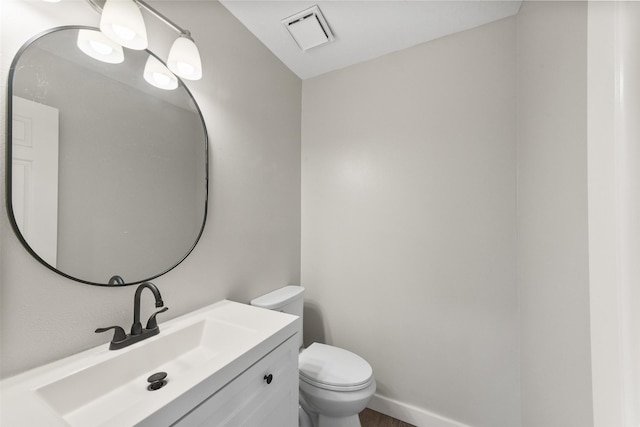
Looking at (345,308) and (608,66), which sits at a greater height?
(608,66)

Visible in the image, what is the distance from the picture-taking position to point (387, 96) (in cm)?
166

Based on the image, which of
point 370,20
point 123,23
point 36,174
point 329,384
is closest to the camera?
point 36,174

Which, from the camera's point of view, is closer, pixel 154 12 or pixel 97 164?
pixel 97 164

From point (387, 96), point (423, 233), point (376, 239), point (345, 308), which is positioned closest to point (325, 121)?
point (387, 96)

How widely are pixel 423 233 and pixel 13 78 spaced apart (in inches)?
71.0

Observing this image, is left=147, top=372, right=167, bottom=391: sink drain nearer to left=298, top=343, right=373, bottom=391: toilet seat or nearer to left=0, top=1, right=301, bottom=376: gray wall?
left=0, top=1, right=301, bottom=376: gray wall

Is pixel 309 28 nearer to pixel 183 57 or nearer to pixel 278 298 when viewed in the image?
pixel 183 57

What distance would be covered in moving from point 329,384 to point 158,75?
1.63 metres

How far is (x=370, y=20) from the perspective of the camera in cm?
140

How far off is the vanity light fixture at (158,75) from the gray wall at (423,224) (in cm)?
105

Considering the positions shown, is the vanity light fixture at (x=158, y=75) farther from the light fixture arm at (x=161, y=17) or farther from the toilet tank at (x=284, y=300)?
the toilet tank at (x=284, y=300)

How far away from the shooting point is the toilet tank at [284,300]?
138 centimetres

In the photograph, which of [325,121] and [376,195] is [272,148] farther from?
[376,195]

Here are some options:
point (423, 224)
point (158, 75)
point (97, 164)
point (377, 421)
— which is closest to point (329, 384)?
point (377, 421)
